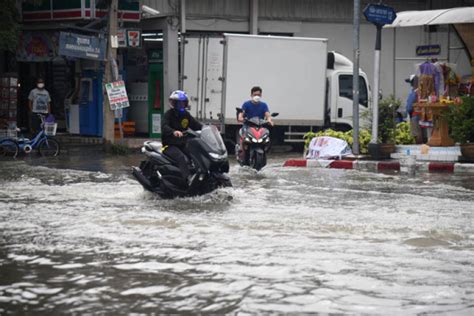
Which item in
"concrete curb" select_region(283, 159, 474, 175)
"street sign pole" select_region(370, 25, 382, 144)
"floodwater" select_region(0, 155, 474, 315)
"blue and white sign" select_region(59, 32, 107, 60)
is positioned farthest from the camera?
"blue and white sign" select_region(59, 32, 107, 60)

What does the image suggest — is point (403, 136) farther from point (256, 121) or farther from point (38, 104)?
point (38, 104)

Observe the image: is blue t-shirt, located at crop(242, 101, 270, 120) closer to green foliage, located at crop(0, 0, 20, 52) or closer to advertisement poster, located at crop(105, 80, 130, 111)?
advertisement poster, located at crop(105, 80, 130, 111)

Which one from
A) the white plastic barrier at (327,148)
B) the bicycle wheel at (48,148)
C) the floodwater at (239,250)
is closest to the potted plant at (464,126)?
the white plastic barrier at (327,148)

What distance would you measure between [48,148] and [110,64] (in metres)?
2.86

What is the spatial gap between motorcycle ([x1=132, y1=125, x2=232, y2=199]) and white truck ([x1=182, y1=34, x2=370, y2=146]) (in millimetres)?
10849

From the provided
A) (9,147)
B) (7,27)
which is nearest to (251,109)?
(9,147)

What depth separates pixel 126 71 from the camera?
28641mm

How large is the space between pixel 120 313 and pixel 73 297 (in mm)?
633

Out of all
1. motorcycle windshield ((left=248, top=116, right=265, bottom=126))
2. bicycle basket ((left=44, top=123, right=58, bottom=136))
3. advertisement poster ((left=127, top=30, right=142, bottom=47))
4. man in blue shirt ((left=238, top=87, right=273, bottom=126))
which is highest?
advertisement poster ((left=127, top=30, right=142, bottom=47))

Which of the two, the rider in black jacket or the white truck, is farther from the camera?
the white truck

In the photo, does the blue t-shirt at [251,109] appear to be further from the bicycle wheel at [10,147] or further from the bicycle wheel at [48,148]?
the bicycle wheel at [10,147]

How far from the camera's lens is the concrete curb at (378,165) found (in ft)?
61.7

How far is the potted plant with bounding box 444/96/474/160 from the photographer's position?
18.9m

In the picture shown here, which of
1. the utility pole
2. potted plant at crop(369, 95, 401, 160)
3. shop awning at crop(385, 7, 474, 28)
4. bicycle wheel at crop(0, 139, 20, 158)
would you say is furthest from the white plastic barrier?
bicycle wheel at crop(0, 139, 20, 158)
